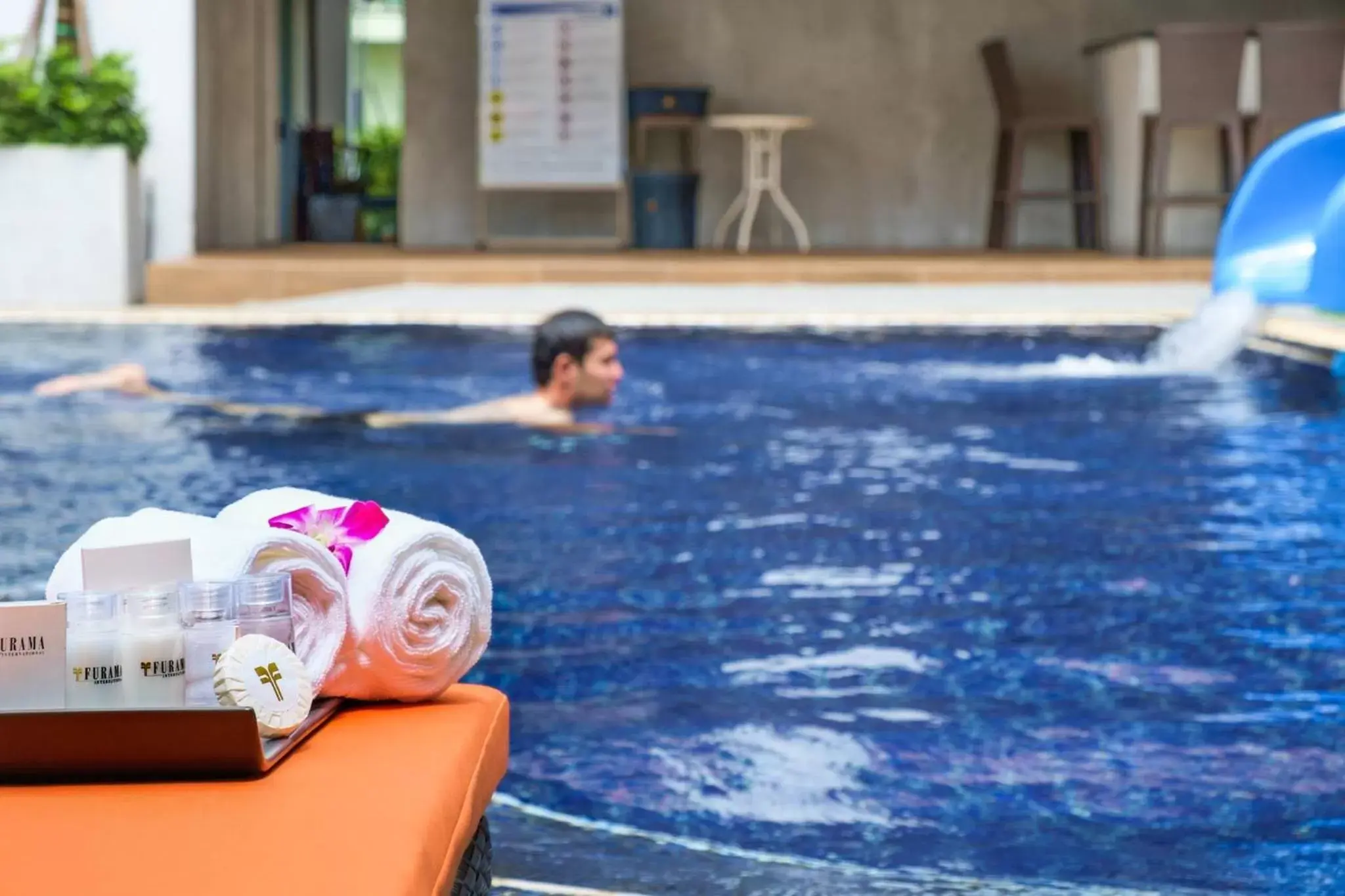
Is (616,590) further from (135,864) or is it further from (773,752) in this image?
(135,864)

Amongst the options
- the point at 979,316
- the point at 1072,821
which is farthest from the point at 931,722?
Result: the point at 979,316

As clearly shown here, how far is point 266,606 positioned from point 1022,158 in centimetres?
857

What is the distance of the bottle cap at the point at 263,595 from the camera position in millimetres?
1201

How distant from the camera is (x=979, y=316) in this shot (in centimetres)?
596

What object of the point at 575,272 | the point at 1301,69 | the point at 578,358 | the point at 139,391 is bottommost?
the point at 139,391

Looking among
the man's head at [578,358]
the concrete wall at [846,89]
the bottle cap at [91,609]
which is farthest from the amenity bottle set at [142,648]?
the concrete wall at [846,89]

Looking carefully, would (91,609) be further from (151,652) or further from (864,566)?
(864,566)

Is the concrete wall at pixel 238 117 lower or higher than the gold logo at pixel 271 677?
higher

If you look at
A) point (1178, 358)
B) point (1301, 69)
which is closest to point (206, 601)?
point (1178, 358)

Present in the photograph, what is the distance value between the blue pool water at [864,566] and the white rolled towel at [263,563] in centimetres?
53

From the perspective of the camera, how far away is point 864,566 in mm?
3121

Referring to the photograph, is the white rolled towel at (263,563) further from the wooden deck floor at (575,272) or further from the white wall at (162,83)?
A: the white wall at (162,83)

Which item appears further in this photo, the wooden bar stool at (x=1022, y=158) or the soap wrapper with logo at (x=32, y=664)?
the wooden bar stool at (x=1022, y=158)

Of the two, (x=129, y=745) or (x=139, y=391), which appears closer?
(x=129, y=745)
